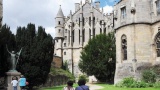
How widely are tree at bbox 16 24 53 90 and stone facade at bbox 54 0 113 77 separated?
35451mm

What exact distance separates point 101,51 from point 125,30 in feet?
50.0

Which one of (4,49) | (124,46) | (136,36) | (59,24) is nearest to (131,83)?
(136,36)

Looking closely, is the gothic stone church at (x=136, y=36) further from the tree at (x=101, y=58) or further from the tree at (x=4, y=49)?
the tree at (x=4, y=49)

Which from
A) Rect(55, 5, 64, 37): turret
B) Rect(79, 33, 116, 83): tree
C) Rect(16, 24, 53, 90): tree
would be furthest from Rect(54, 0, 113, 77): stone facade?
Rect(16, 24, 53, 90): tree

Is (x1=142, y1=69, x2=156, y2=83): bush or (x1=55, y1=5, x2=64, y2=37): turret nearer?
(x1=142, y1=69, x2=156, y2=83): bush

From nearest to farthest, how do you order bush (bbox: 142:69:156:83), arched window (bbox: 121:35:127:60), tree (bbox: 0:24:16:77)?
tree (bbox: 0:24:16:77) → bush (bbox: 142:69:156:83) → arched window (bbox: 121:35:127:60)

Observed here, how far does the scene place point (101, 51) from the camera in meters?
45.7

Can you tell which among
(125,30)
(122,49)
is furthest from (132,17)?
(122,49)

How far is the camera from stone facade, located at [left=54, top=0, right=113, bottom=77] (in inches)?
2643

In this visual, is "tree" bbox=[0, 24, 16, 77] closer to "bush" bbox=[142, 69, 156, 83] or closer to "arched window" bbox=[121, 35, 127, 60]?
"arched window" bbox=[121, 35, 127, 60]

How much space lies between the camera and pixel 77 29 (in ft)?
226

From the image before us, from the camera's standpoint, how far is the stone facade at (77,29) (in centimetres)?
6712

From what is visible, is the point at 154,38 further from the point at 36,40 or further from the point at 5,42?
the point at 5,42

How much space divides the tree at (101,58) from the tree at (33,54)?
14.8 meters
